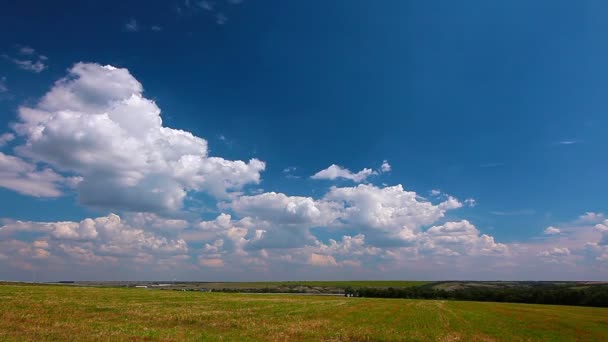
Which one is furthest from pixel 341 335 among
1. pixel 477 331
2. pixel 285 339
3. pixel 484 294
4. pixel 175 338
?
pixel 484 294

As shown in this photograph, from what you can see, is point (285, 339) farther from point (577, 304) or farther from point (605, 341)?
point (577, 304)

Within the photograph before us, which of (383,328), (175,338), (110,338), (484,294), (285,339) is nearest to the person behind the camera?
(110,338)

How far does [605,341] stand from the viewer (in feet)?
107

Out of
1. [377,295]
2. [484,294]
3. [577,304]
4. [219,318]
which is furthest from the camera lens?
[377,295]

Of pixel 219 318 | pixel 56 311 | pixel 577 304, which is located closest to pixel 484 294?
pixel 577 304

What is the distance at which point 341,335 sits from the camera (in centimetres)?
2925

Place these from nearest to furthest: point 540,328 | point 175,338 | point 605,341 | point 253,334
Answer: point 175,338
point 253,334
point 605,341
point 540,328

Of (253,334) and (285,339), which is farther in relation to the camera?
(253,334)

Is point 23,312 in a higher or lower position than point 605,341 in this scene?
higher

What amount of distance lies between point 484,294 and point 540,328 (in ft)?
364

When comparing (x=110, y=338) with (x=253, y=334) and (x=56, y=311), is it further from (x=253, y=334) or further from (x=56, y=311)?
(x=56, y=311)

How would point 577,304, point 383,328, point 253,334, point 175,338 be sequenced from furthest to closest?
point 577,304
point 383,328
point 253,334
point 175,338

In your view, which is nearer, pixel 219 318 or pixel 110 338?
pixel 110 338

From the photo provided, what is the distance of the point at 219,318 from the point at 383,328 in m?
15.4
